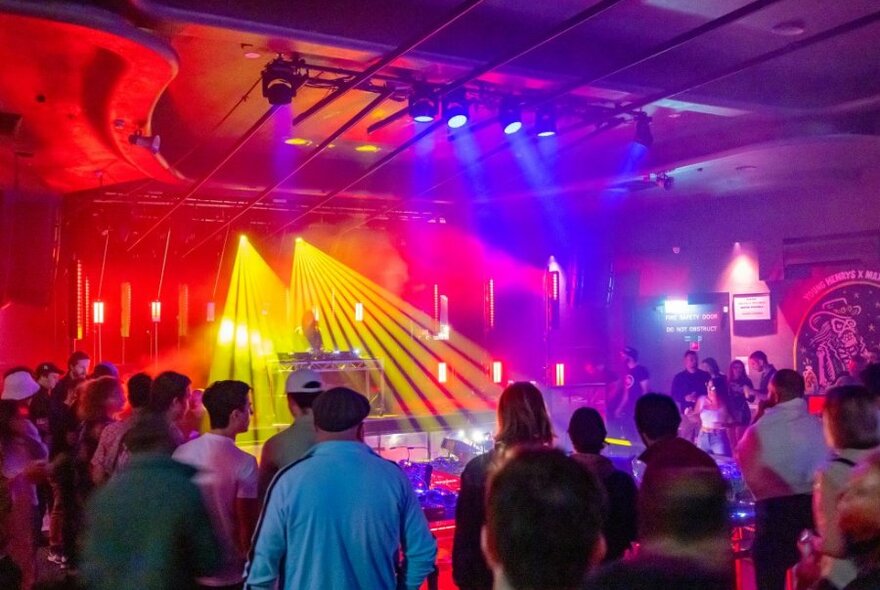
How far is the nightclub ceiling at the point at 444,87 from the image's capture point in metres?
5.27

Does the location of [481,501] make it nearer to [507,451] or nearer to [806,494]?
[507,451]

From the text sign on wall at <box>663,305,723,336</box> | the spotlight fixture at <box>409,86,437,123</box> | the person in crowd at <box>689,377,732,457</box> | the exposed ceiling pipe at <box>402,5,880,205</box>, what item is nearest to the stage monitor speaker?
the spotlight fixture at <box>409,86,437,123</box>

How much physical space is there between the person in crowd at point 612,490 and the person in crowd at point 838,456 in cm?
64

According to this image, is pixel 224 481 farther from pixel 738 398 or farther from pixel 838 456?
pixel 738 398

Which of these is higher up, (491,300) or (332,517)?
A: (491,300)

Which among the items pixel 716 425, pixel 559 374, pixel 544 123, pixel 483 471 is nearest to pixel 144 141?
pixel 544 123

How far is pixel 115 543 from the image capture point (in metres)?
2.37

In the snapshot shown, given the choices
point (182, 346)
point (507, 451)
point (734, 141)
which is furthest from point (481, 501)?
point (182, 346)

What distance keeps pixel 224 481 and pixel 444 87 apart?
400 centimetres

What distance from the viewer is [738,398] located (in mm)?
8594

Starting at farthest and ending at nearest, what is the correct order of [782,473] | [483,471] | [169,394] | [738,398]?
[738,398] < [782,473] < [169,394] < [483,471]

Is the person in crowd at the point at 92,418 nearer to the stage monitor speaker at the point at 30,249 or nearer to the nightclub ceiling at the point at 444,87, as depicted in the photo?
the nightclub ceiling at the point at 444,87

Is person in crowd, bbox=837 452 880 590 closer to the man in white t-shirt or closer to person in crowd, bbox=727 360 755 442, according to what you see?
the man in white t-shirt

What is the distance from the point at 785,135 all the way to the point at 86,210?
9.98 m
